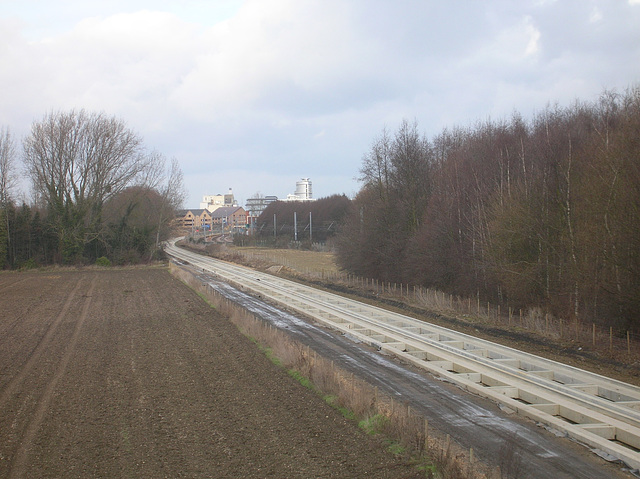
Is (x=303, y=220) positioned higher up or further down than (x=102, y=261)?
higher up

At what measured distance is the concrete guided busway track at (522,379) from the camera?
815 centimetres

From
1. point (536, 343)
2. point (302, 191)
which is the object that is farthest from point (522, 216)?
point (302, 191)

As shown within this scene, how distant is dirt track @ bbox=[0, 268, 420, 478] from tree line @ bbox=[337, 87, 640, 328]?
1079cm

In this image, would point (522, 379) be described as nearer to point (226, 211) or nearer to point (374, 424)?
point (374, 424)

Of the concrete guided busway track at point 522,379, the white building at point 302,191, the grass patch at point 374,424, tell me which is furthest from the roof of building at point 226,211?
the grass patch at point 374,424

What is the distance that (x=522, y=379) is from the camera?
11.2 meters

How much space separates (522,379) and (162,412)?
762 cm

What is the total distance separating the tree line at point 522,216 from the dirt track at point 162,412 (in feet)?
35.4

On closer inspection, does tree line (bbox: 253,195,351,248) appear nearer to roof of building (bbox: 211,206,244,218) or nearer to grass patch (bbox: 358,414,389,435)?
roof of building (bbox: 211,206,244,218)

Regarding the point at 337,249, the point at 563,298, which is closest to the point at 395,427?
the point at 563,298

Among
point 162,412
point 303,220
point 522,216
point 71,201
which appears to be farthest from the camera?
point 303,220

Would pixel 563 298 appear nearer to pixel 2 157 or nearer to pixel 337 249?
pixel 337 249

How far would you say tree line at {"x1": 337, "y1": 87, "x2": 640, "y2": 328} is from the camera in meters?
15.1

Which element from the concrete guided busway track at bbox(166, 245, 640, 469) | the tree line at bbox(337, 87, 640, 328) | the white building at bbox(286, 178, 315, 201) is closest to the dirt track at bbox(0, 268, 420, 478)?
the concrete guided busway track at bbox(166, 245, 640, 469)
